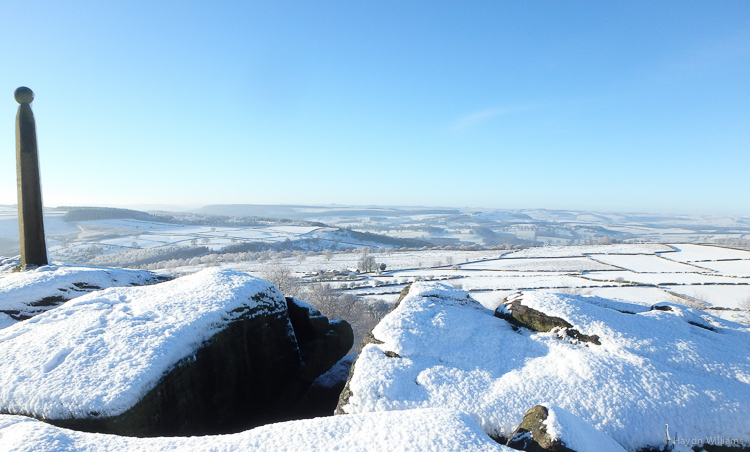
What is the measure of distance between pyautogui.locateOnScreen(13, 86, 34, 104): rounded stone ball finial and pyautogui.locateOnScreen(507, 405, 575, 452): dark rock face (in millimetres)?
16242

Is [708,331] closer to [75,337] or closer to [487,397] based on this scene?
[487,397]

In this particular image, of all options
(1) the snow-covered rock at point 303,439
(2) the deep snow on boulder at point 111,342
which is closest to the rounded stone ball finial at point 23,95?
(2) the deep snow on boulder at point 111,342

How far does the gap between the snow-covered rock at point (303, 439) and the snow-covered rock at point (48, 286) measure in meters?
5.82

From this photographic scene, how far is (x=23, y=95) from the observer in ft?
37.8

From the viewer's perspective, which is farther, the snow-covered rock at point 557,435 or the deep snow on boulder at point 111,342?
the deep snow on boulder at point 111,342

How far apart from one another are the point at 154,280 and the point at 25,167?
5835 mm

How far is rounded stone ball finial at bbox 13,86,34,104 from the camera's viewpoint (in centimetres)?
1145

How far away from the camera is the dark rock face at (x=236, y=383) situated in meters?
5.78

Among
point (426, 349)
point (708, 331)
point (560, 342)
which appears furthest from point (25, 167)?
point (708, 331)

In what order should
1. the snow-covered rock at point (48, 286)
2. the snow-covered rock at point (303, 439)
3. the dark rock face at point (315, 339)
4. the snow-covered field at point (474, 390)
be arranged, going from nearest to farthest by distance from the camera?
the snow-covered rock at point (303, 439)
the snow-covered field at point (474, 390)
the snow-covered rock at point (48, 286)
the dark rock face at point (315, 339)

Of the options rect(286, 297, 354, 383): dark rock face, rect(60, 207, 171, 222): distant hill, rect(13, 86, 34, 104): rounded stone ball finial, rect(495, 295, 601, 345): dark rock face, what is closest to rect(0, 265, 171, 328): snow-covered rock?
rect(286, 297, 354, 383): dark rock face

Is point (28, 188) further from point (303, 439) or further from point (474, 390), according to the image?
point (474, 390)

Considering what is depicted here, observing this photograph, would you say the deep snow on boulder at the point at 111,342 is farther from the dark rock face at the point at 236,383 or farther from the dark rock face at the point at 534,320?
the dark rock face at the point at 534,320

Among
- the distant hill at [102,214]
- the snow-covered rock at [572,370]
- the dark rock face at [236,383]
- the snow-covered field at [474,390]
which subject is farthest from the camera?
the distant hill at [102,214]
